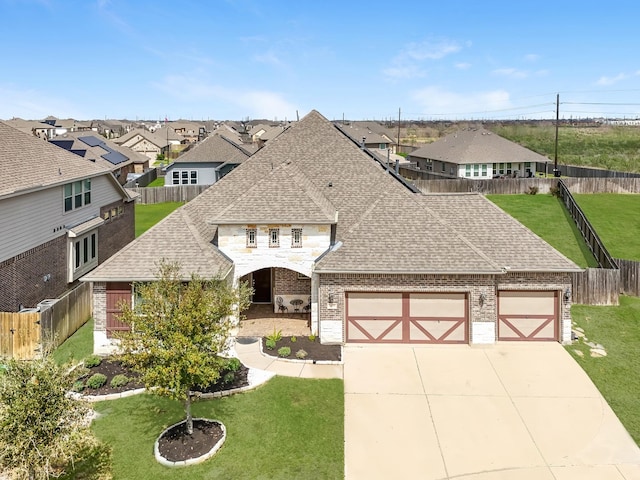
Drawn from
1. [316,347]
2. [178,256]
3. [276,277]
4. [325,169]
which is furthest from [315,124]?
[316,347]

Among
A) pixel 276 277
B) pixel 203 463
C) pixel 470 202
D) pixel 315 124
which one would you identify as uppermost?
pixel 315 124

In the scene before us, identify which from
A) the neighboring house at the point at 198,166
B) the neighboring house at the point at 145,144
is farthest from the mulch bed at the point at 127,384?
the neighboring house at the point at 145,144

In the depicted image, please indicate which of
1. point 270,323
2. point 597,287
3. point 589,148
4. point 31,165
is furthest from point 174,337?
point 589,148

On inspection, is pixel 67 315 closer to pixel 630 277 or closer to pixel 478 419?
pixel 478 419

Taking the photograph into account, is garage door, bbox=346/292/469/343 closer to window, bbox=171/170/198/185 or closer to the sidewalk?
the sidewalk

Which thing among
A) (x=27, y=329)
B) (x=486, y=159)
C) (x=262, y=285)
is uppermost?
(x=486, y=159)

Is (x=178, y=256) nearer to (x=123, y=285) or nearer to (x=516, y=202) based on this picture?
(x=123, y=285)
